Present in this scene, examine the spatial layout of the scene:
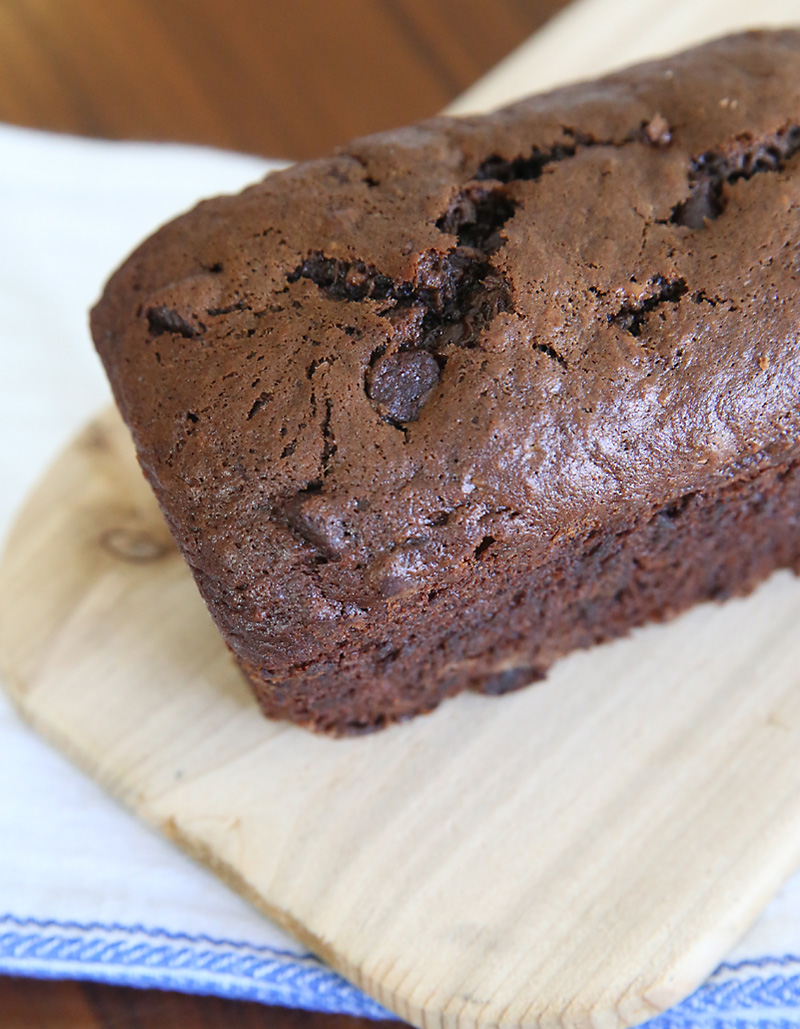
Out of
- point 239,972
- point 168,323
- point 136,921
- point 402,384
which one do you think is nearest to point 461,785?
point 239,972

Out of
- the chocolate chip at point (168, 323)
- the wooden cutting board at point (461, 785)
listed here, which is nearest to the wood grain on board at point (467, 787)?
the wooden cutting board at point (461, 785)

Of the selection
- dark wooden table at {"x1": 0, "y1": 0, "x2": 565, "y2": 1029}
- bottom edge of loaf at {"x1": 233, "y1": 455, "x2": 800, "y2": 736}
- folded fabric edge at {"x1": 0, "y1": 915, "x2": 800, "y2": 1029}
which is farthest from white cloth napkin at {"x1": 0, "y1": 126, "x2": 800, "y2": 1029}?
dark wooden table at {"x1": 0, "y1": 0, "x2": 565, "y2": 1029}

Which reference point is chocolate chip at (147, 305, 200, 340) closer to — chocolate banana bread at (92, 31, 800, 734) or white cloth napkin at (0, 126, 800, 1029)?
chocolate banana bread at (92, 31, 800, 734)

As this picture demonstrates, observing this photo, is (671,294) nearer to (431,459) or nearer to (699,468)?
(699,468)

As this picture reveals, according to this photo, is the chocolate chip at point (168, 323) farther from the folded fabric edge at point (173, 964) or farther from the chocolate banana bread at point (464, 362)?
the folded fabric edge at point (173, 964)

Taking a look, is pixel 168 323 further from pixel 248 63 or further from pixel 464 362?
pixel 248 63
